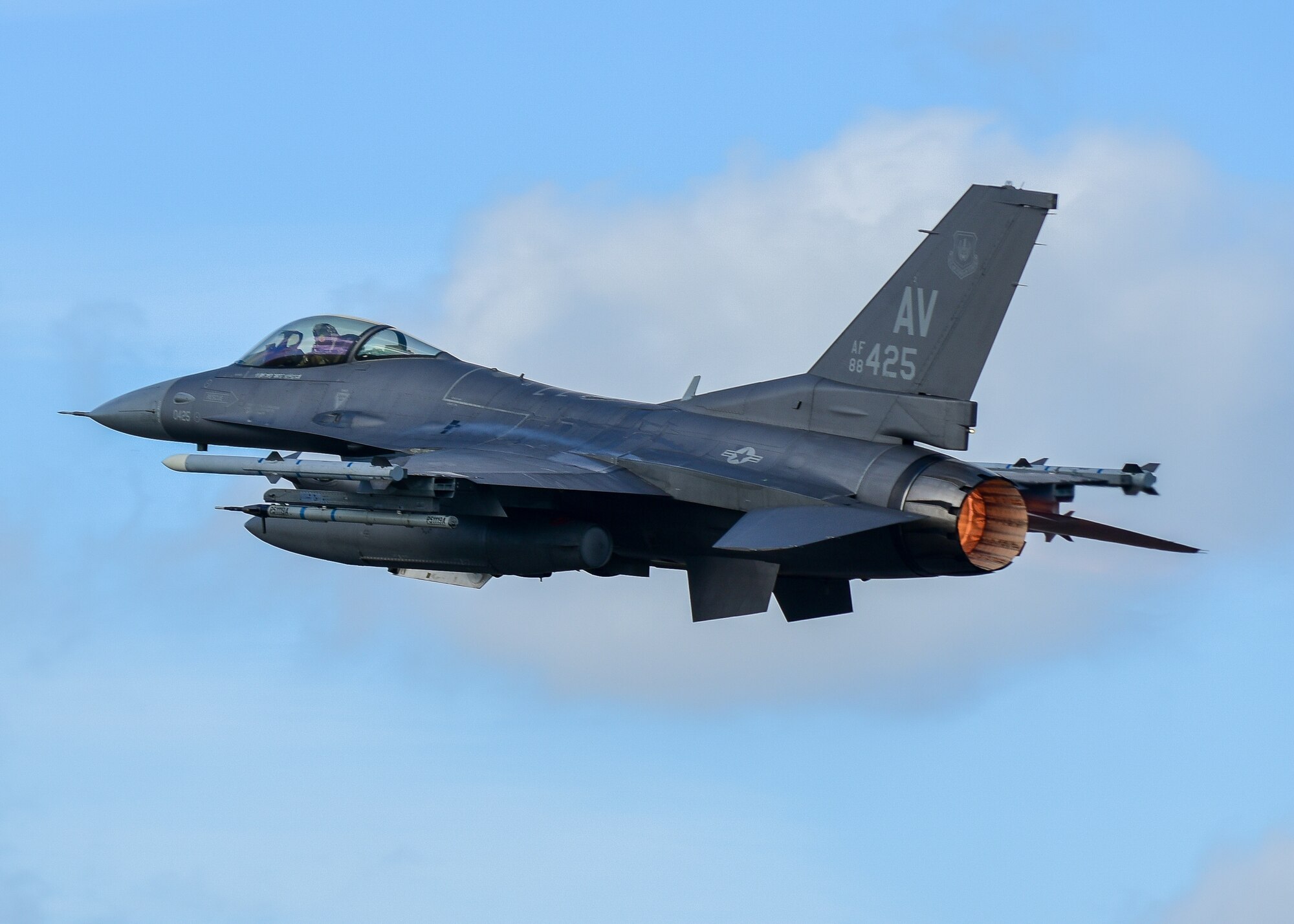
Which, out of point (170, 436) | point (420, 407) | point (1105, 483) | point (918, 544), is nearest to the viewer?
point (918, 544)

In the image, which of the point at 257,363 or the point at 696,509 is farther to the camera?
the point at 257,363

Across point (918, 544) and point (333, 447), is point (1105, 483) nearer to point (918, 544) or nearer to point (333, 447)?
point (918, 544)

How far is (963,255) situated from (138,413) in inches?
412

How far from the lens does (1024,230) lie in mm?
19984

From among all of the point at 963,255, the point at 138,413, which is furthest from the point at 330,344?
the point at 963,255

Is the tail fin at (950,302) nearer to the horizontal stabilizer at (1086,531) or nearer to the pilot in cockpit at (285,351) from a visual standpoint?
the horizontal stabilizer at (1086,531)

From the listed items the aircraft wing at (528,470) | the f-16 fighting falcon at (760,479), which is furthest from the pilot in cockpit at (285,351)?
the aircraft wing at (528,470)

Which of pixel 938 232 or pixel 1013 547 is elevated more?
pixel 938 232

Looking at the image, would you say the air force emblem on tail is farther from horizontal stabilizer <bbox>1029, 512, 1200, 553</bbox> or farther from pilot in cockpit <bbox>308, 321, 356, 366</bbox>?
pilot in cockpit <bbox>308, 321, 356, 366</bbox>

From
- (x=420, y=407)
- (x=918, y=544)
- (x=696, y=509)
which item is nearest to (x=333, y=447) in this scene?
(x=420, y=407)

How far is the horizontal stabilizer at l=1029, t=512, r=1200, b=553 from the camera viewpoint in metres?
21.0

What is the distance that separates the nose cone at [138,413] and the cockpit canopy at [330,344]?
1.12 meters

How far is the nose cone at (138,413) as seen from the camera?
2478cm

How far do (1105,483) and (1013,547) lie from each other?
2.34 m
